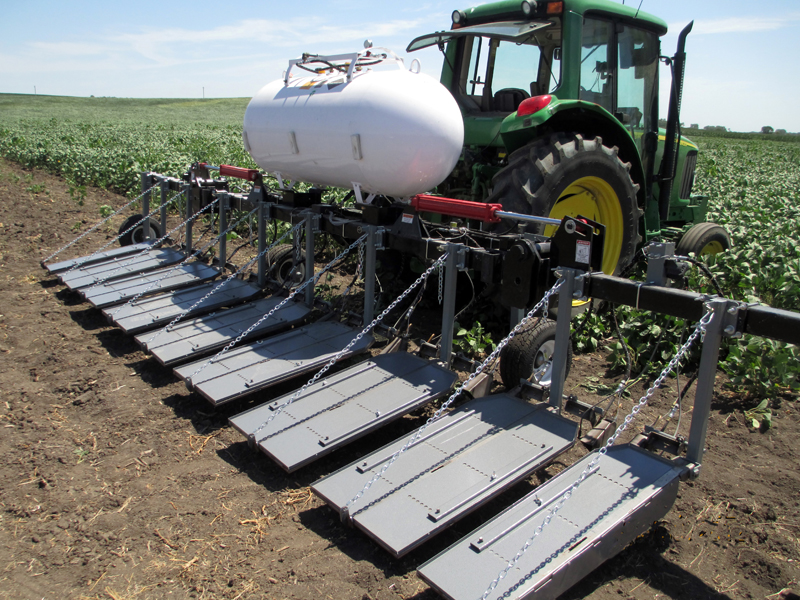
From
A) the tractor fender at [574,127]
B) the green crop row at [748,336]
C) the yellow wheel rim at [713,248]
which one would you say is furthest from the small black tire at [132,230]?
the yellow wheel rim at [713,248]

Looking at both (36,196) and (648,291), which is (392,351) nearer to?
(648,291)

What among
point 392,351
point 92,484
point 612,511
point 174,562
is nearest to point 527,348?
point 392,351

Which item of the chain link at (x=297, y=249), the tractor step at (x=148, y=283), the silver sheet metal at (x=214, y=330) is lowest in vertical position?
the silver sheet metal at (x=214, y=330)

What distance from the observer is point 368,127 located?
14.0ft

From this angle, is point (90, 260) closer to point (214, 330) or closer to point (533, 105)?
point (214, 330)

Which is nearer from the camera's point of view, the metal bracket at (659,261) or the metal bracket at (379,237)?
the metal bracket at (659,261)

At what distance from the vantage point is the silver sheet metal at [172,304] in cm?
514

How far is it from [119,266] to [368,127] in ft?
11.6

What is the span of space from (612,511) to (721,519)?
0.80 m

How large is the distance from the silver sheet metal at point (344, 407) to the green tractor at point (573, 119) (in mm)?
1439

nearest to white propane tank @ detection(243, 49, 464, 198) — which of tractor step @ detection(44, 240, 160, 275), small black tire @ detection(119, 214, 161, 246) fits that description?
tractor step @ detection(44, 240, 160, 275)

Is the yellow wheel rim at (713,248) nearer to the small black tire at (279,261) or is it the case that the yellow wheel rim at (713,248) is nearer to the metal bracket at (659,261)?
the metal bracket at (659,261)

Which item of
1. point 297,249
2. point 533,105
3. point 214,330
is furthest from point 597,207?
point 214,330

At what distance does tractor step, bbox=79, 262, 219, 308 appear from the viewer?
5.65 metres
